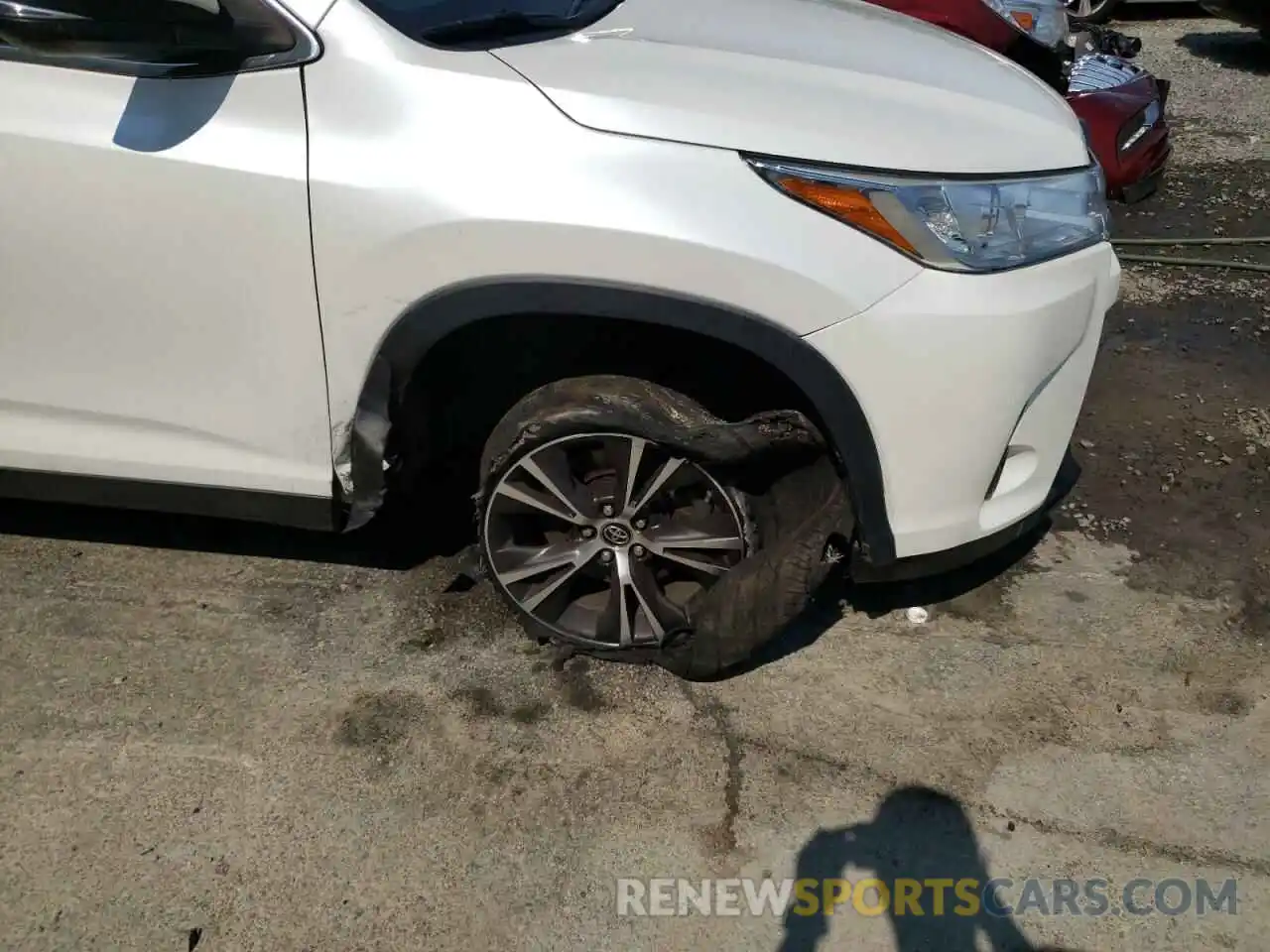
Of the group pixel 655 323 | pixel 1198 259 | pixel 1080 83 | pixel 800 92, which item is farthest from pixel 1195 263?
pixel 655 323

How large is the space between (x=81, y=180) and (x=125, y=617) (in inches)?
47.5

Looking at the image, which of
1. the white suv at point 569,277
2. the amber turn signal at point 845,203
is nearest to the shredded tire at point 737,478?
the white suv at point 569,277

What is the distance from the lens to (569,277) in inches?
77.9

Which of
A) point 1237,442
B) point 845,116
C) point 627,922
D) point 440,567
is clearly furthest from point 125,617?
point 1237,442

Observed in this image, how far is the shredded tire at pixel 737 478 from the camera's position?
217 centimetres

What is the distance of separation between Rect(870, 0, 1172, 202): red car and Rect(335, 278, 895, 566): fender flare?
127 inches

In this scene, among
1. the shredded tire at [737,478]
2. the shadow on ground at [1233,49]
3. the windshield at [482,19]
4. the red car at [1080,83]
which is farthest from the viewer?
the shadow on ground at [1233,49]

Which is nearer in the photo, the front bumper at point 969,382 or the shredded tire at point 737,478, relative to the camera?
the front bumper at point 969,382

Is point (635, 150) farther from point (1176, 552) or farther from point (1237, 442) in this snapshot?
point (1237, 442)

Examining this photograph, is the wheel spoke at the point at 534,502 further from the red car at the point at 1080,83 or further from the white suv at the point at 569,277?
the red car at the point at 1080,83

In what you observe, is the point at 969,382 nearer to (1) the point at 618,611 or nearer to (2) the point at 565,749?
(1) the point at 618,611

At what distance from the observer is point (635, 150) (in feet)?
6.29

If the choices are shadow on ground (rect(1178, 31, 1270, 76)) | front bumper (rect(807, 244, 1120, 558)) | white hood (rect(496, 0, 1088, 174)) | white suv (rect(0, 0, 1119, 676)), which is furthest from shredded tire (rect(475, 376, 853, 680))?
shadow on ground (rect(1178, 31, 1270, 76))

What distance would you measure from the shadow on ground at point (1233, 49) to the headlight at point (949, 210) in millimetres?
6555
